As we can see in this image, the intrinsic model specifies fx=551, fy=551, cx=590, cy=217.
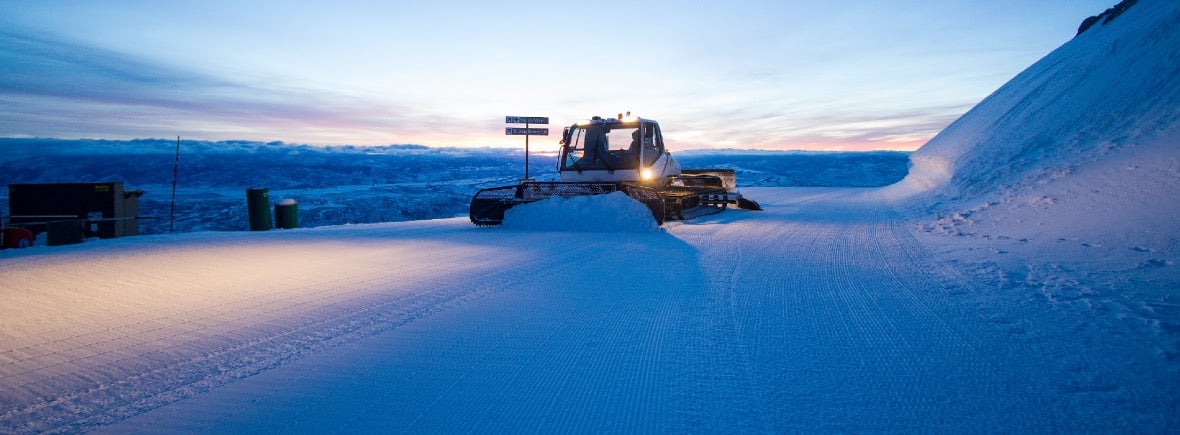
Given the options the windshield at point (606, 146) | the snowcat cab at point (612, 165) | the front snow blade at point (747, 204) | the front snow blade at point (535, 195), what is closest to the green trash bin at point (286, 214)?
the snowcat cab at point (612, 165)

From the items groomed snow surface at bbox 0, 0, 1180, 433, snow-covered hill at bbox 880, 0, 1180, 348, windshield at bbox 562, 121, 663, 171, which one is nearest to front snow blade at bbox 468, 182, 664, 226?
windshield at bbox 562, 121, 663, 171

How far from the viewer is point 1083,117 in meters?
12.7

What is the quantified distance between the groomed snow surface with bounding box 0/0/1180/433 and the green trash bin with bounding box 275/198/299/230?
3.85 metres

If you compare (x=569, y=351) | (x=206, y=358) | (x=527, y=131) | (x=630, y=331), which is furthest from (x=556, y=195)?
(x=206, y=358)

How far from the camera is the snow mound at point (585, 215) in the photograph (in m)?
10.4

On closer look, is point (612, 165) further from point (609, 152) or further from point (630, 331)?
point (630, 331)

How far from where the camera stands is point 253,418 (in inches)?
99.0

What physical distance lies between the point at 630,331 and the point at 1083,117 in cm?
1448

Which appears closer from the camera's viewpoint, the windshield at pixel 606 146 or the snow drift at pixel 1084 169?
the snow drift at pixel 1084 169

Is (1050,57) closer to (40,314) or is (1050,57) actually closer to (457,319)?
(457,319)

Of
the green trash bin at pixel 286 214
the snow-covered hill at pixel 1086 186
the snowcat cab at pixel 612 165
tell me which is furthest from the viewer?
the green trash bin at pixel 286 214

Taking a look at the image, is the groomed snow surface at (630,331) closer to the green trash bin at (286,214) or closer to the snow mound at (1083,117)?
the snow mound at (1083,117)

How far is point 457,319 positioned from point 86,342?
2.43 metres

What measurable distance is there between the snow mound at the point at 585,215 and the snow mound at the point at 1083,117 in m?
7.40
